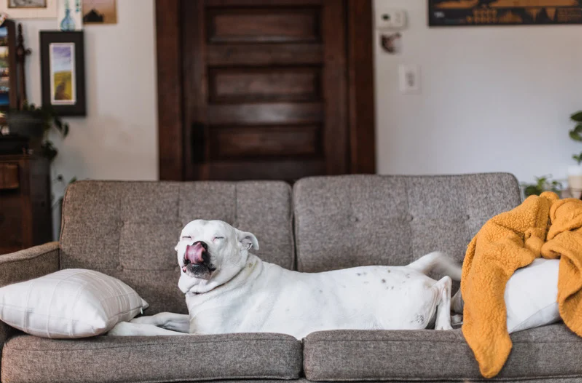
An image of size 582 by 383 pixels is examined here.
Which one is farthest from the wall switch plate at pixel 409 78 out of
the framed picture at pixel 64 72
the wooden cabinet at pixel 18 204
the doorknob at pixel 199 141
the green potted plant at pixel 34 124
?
the wooden cabinet at pixel 18 204

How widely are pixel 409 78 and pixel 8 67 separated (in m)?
2.23

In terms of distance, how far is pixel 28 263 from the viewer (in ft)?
6.68

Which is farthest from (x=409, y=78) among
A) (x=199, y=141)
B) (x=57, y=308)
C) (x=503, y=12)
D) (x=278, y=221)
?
(x=57, y=308)

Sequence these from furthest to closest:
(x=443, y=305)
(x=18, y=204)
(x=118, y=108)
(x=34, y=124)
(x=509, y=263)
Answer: (x=118, y=108) → (x=34, y=124) → (x=18, y=204) → (x=443, y=305) → (x=509, y=263)

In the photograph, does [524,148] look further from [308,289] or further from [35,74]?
[35,74]

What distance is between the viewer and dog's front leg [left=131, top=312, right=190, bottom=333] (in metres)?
1.98

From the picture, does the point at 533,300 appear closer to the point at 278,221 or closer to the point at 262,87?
the point at 278,221

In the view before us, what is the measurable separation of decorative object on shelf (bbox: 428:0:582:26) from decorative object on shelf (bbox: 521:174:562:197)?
0.91 meters

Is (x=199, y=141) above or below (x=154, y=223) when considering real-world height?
above

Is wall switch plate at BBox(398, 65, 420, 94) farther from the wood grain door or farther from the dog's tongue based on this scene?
the dog's tongue

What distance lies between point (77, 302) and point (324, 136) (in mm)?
2173

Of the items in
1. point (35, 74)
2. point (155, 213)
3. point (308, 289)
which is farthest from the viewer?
point (35, 74)

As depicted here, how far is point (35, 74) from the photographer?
3.49 meters

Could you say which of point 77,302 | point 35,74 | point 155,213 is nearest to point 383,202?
point 155,213
